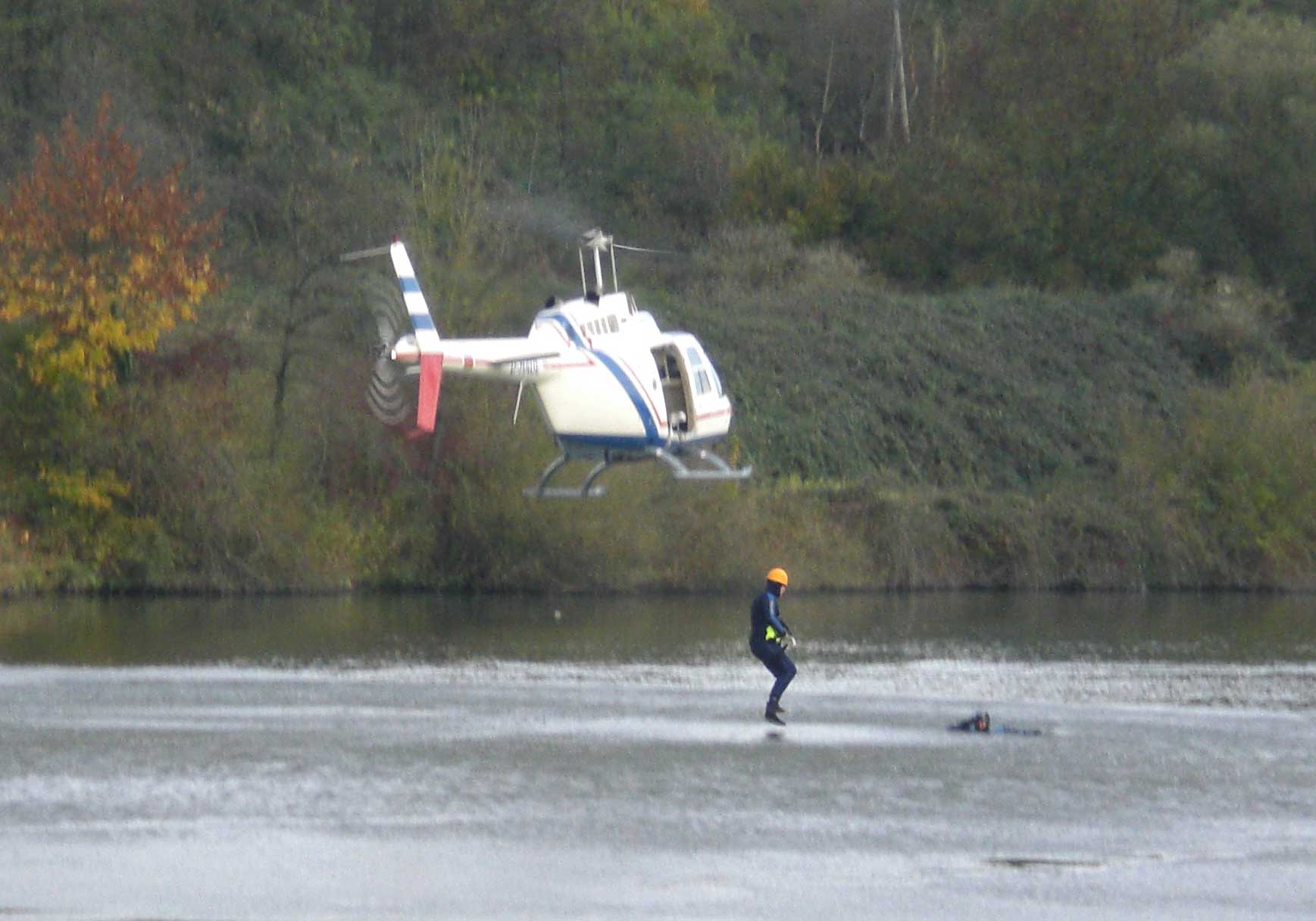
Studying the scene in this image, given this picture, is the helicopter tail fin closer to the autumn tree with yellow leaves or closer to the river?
the river

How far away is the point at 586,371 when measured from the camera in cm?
2995

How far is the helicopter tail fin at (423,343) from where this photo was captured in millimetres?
27875

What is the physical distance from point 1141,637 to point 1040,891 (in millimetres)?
22011

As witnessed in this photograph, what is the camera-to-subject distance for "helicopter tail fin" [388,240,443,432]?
27.9m

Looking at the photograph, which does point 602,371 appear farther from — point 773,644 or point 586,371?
point 773,644

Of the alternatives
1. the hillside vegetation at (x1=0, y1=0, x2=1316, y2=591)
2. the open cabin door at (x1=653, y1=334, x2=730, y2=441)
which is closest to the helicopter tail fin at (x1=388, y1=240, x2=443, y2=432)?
the open cabin door at (x1=653, y1=334, x2=730, y2=441)

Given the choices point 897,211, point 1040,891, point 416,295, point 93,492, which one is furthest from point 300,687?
point 897,211

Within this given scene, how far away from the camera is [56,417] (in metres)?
45.7

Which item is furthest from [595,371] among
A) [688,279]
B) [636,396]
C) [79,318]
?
[688,279]

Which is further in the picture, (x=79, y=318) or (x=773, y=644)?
(x=79, y=318)

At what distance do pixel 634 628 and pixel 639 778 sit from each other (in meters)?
18.0

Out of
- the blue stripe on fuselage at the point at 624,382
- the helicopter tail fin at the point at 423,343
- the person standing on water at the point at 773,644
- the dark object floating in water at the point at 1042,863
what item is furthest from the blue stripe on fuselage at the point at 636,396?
the dark object floating in water at the point at 1042,863

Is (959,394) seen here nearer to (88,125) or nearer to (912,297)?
(912,297)

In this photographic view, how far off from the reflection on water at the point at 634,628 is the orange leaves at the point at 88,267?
17.2ft
